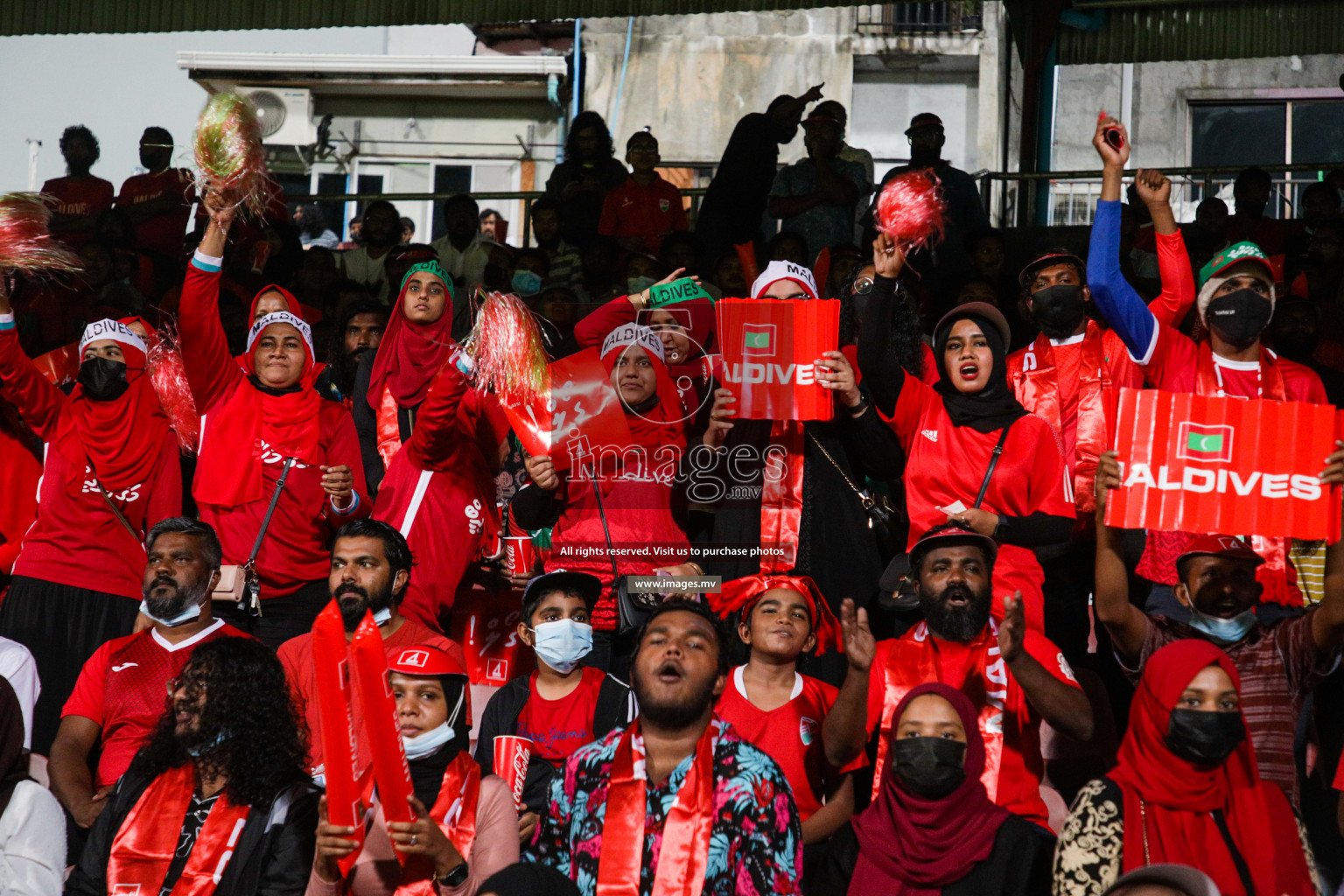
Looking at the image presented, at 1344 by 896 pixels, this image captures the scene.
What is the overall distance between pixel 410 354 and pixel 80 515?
1.56 m

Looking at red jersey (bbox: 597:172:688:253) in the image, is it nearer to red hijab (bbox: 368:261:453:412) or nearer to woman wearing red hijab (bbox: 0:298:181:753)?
red hijab (bbox: 368:261:453:412)

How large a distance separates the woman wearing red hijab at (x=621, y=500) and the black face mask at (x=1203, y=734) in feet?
6.64

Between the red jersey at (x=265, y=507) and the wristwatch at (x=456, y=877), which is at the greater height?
the red jersey at (x=265, y=507)

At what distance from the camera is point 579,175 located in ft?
35.4

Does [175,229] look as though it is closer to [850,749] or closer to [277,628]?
[277,628]

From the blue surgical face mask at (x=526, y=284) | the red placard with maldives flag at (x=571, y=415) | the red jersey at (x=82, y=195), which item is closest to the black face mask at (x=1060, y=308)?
the red placard with maldives flag at (x=571, y=415)

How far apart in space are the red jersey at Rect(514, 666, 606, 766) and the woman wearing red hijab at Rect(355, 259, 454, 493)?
1.65 metres

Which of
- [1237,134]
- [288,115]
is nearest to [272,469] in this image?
[288,115]

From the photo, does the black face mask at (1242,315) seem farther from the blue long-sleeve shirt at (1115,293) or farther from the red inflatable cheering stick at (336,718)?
the red inflatable cheering stick at (336,718)

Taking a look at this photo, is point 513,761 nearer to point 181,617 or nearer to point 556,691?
point 556,691

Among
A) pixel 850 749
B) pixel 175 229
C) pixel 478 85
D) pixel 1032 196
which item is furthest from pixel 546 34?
pixel 850 749

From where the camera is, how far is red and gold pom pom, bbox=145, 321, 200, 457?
272 inches

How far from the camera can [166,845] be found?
14.7 ft

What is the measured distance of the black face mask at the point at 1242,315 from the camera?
221 inches
